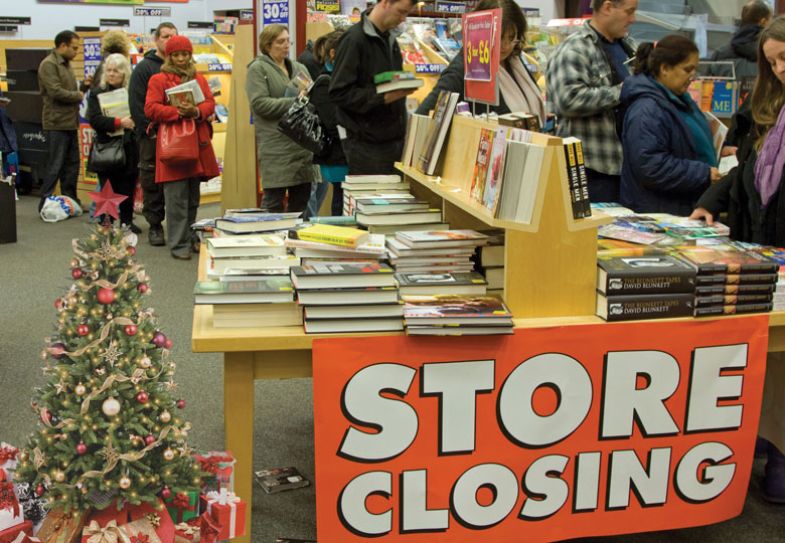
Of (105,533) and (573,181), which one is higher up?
(573,181)

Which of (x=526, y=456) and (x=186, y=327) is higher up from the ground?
(x=526, y=456)

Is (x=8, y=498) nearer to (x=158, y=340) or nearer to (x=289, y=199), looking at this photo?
(x=158, y=340)

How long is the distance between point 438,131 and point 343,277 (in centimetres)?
98

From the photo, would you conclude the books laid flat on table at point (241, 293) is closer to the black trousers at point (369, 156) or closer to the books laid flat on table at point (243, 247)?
the books laid flat on table at point (243, 247)

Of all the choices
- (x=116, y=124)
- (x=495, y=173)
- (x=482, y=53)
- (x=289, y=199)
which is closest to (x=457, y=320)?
(x=495, y=173)

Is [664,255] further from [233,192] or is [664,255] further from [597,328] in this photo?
[233,192]

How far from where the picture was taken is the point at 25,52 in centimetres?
920

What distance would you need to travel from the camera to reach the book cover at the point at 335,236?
2.58 metres

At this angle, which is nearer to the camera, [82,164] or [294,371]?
[294,371]

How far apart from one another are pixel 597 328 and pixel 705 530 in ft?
2.71

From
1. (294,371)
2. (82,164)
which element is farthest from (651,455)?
(82,164)

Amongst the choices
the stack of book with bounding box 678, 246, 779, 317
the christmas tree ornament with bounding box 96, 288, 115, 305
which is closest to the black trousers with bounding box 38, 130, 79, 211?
the christmas tree ornament with bounding box 96, 288, 115, 305

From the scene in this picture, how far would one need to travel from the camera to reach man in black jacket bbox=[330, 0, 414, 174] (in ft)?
13.0

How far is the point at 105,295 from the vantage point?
189cm
